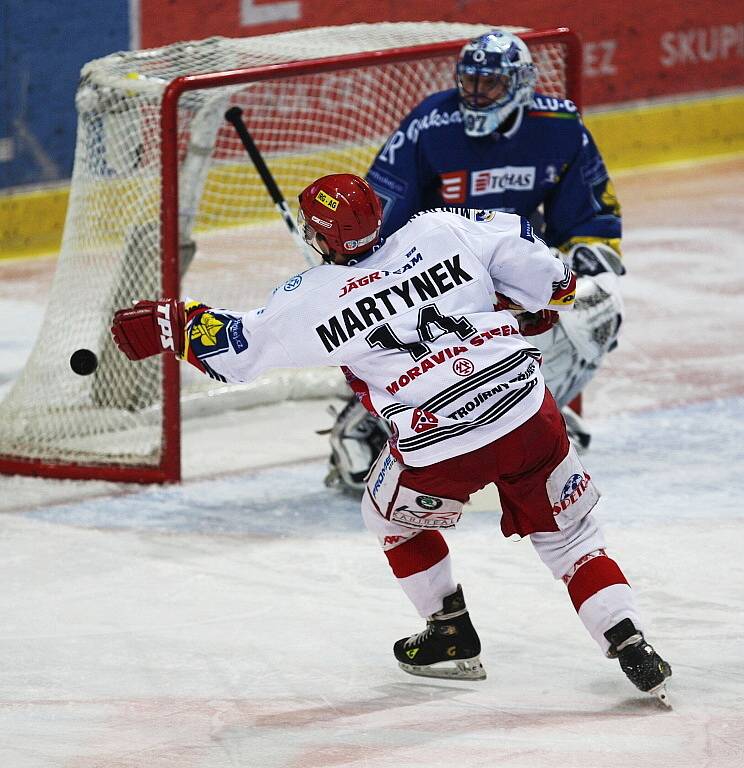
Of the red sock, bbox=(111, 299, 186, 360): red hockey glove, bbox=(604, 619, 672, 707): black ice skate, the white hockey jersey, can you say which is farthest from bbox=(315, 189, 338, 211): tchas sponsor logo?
bbox=(604, 619, 672, 707): black ice skate

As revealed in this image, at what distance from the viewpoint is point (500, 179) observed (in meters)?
5.09

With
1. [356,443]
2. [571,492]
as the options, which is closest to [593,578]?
[571,492]

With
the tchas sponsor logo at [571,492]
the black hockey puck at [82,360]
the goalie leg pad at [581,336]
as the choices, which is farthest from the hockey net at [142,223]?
the tchas sponsor logo at [571,492]

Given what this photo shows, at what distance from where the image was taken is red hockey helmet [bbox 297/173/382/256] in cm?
330

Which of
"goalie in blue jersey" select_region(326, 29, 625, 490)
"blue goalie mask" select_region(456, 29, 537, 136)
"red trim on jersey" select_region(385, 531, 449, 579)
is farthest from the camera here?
"goalie in blue jersey" select_region(326, 29, 625, 490)

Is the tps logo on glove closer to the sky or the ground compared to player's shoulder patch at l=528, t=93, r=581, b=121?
closer to the sky

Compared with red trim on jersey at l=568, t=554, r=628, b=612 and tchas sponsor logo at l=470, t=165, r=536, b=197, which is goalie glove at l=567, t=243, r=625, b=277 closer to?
tchas sponsor logo at l=470, t=165, r=536, b=197

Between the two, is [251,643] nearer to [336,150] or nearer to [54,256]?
[336,150]

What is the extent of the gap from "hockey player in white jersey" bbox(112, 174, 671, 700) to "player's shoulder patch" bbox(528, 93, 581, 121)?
5.39 feet

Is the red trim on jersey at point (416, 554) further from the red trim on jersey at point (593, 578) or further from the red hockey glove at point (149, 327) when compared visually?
the red hockey glove at point (149, 327)

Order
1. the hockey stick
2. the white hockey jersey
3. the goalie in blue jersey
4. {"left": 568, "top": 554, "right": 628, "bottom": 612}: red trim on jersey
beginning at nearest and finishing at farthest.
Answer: the white hockey jersey
{"left": 568, "top": 554, "right": 628, "bottom": 612}: red trim on jersey
the goalie in blue jersey
the hockey stick

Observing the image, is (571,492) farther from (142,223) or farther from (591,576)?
(142,223)

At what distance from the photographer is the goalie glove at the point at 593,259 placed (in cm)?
507

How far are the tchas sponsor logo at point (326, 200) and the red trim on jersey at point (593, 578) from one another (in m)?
0.86
